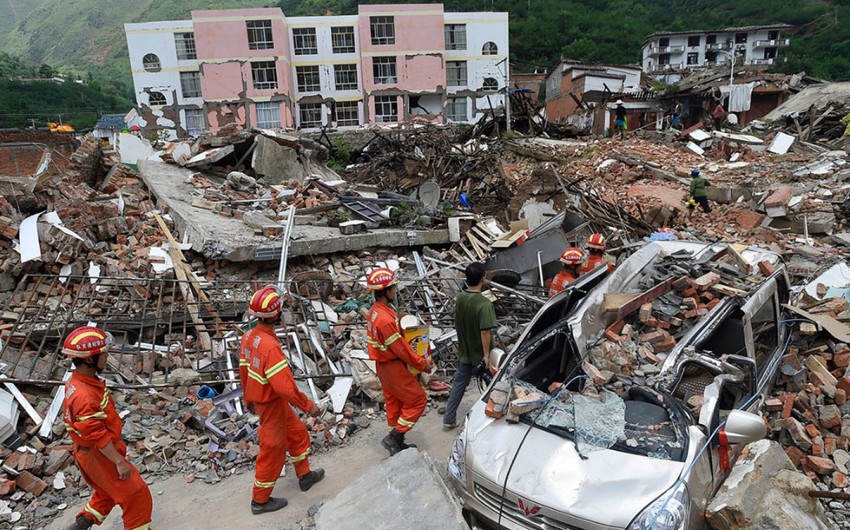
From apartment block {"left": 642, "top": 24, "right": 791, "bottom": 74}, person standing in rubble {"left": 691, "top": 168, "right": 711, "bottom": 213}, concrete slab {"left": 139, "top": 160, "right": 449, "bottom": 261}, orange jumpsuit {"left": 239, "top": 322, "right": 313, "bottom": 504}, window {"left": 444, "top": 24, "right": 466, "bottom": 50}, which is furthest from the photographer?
apartment block {"left": 642, "top": 24, "right": 791, "bottom": 74}

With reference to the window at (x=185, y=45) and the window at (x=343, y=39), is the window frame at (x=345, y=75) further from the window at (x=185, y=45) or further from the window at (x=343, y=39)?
the window at (x=185, y=45)

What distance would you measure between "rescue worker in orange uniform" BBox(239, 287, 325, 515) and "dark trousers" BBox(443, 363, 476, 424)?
4.96 feet

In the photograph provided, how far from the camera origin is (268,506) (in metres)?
3.94

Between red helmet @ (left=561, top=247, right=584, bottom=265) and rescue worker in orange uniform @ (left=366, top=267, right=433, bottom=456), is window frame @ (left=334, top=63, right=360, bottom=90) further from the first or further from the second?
rescue worker in orange uniform @ (left=366, top=267, right=433, bottom=456)

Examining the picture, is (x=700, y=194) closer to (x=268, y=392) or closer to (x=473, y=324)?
(x=473, y=324)

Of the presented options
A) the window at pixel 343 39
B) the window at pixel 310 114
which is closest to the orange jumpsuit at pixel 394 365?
the window at pixel 310 114

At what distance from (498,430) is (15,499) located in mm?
4072

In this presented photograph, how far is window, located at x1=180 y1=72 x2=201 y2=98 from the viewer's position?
1467 inches

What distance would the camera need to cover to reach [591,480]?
2.87 m

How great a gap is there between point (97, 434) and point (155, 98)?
41214mm

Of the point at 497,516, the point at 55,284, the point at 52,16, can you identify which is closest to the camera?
the point at 497,516

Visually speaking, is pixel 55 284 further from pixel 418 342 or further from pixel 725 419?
pixel 725 419

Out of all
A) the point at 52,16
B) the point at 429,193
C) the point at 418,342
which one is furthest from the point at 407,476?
the point at 52,16

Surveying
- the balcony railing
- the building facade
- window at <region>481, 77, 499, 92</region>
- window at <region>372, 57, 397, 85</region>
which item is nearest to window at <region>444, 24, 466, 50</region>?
the building facade
